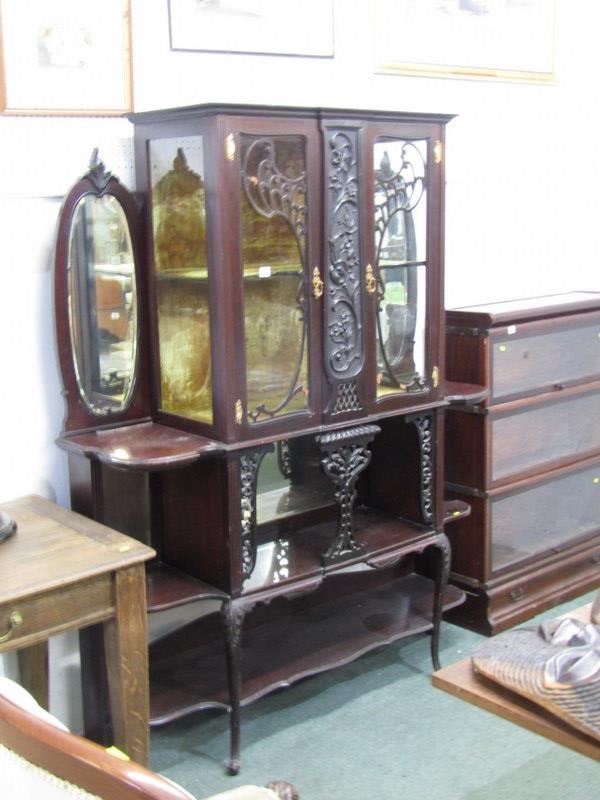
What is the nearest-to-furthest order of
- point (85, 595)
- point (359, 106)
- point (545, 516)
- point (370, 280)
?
1. point (85, 595)
2. point (370, 280)
3. point (359, 106)
4. point (545, 516)

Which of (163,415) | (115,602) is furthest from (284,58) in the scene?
(115,602)

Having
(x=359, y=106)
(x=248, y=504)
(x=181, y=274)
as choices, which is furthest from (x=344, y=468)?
(x=359, y=106)

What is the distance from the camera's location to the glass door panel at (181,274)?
2.42m

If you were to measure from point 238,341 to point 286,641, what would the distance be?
100cm

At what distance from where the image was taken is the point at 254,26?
2795 millimetres

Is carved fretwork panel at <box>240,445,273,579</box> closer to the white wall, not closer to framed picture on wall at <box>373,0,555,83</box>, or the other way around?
the white wall

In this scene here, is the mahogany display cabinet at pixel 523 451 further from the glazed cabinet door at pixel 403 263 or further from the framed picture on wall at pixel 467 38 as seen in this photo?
the framed picture on wall at pixel 467 38

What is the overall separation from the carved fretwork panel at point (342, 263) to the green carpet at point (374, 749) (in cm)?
90

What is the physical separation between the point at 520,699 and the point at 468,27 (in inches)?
98.8

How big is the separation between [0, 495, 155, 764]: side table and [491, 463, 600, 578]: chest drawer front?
1471 mm

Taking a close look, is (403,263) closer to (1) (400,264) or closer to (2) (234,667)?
(1) (400,264)

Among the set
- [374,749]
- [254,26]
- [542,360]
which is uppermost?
[254,26]

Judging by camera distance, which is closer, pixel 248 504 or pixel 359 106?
pixel 248 504

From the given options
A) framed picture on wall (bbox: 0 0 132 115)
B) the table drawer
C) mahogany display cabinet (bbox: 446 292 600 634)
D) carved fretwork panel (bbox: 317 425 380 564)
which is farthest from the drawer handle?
mahogany display cabinet (bbox: 446 292 600 634)
